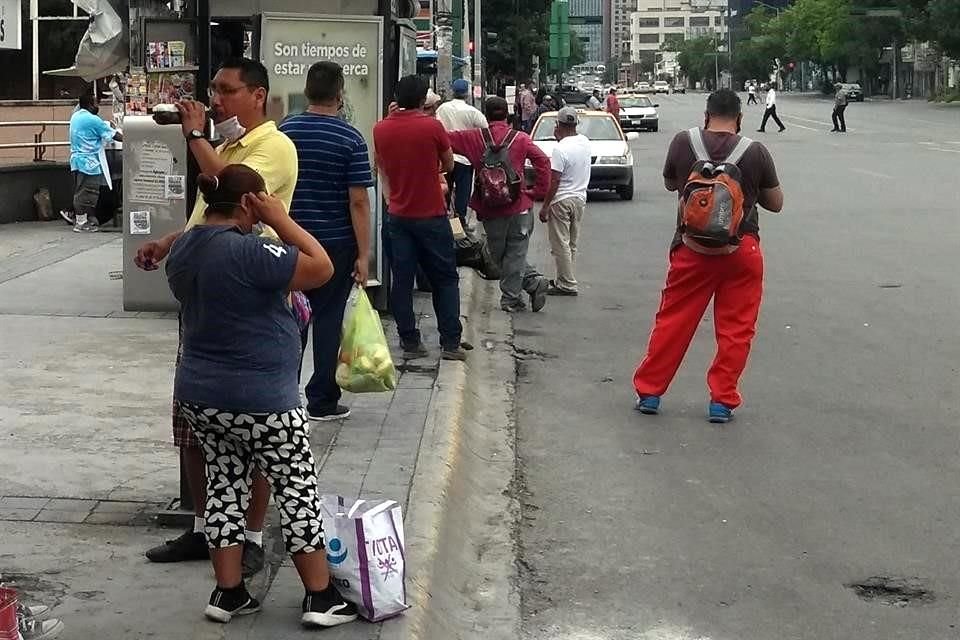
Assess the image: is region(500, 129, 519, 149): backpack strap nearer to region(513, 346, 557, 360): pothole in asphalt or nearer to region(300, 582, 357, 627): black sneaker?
region(513, 346, 557, 360): pothole in asphalt

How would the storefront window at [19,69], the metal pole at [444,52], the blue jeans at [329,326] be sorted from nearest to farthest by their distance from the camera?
the blue jeans at [329,326]
the storefront window at [19,69]
the metal pole at [444,52]

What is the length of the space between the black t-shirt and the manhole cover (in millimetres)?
2828

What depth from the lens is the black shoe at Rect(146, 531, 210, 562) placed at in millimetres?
5594

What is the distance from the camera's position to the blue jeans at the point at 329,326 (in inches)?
306

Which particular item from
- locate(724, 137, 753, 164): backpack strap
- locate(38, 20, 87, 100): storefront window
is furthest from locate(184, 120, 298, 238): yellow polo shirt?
locate(38, 20, 87, 100): storefront window

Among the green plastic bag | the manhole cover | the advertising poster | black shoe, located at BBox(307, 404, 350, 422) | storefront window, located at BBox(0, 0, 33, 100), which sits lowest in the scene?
the manhole cover

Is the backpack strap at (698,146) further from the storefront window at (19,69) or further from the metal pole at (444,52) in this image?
the storefront window at (19,69)

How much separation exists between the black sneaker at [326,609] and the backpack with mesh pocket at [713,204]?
12.9 ft

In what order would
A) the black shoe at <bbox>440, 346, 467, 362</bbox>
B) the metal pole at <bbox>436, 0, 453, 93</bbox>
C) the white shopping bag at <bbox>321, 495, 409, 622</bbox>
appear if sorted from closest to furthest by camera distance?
the white shopping bag at <bbox>321, 495, 409, 622</bbox>, the black shoe at <bbox>440, 346, 467, 362</bbox>, the metal pole at <bbox>436, 0, 453, 93</bbox>

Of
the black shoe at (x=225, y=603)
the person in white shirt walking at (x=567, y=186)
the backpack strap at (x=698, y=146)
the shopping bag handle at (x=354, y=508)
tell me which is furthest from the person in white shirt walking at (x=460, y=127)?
the black shoe at (x=225, y=603)

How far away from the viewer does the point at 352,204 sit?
25.1 feet

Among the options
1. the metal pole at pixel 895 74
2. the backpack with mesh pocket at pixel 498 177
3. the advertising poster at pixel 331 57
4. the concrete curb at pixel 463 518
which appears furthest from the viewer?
the metal pole at pixel 895 74

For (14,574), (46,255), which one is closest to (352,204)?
(14,574)

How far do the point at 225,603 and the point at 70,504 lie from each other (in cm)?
175
